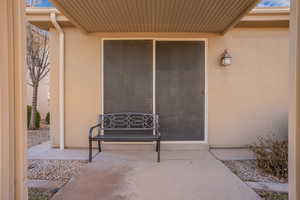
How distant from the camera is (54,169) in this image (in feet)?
10.2

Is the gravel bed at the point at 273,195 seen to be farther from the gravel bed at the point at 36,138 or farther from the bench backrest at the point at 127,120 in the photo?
the gravel bed at the point at 36,138

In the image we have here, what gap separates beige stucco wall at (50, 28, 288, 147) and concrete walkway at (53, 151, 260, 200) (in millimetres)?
978

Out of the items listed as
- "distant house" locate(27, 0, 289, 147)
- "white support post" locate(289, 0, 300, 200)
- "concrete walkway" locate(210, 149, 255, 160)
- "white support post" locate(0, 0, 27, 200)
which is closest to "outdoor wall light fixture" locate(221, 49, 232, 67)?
"distant house" locate(27, 0, 289, 147)

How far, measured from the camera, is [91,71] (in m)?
4.26

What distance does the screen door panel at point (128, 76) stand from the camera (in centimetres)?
420

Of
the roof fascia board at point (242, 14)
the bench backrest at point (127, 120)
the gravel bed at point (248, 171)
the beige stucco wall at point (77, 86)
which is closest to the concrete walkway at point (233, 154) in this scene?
the gravel bed at point (248, 171)

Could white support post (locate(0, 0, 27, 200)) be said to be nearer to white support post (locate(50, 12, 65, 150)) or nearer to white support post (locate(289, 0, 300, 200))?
white support post (locate(289, 0, 300, 200))

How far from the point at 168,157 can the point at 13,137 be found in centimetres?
291

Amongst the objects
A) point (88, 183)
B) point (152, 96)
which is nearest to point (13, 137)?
point (88, 183)

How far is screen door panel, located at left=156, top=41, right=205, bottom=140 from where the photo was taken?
4.21m

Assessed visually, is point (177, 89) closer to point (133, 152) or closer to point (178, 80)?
point (178, 80)

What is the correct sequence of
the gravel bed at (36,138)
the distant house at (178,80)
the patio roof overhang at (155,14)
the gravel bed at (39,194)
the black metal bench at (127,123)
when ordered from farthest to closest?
1. the gravel bed at (36,138)
2. the distant house at (178,80)
3. the black metal bench at (127,123)
4. the patio roof overhang at (155,14)
5. the gravel bed at (39,194)

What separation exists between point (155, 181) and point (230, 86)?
8.89 feet

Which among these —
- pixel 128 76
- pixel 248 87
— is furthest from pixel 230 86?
pixel 128 76
